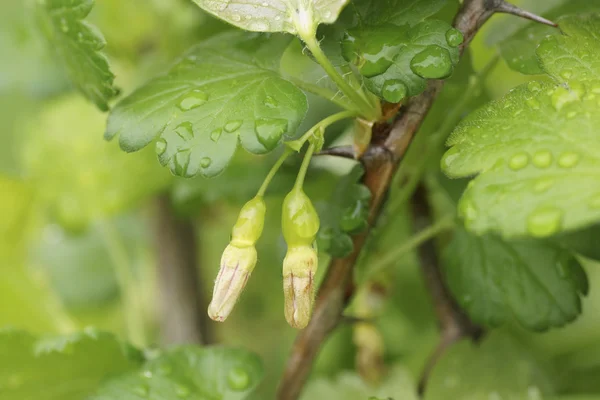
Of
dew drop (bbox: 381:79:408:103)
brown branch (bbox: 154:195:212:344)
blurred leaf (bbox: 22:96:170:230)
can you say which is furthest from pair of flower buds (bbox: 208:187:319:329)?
brown branch (bbox: 154:195:212:344)

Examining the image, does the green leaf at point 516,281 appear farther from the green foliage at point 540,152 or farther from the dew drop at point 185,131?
the dew drop at point 185,131

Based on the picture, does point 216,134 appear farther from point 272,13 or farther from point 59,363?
point 59,363

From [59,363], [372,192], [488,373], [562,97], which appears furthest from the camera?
[488,373]

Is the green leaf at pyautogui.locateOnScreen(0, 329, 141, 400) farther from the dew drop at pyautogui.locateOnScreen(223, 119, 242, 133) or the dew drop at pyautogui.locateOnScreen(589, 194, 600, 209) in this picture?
the dew drop at pyautogui.locateOnScreen(589, 194, 600, 209)

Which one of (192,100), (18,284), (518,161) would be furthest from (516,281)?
(18,284)

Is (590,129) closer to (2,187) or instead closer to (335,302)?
(335,302)

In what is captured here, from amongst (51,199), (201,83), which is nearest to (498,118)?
(201,83)

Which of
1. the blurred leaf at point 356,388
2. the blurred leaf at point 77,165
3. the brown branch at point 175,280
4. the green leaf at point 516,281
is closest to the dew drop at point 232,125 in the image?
the green leaf at point 516,281
